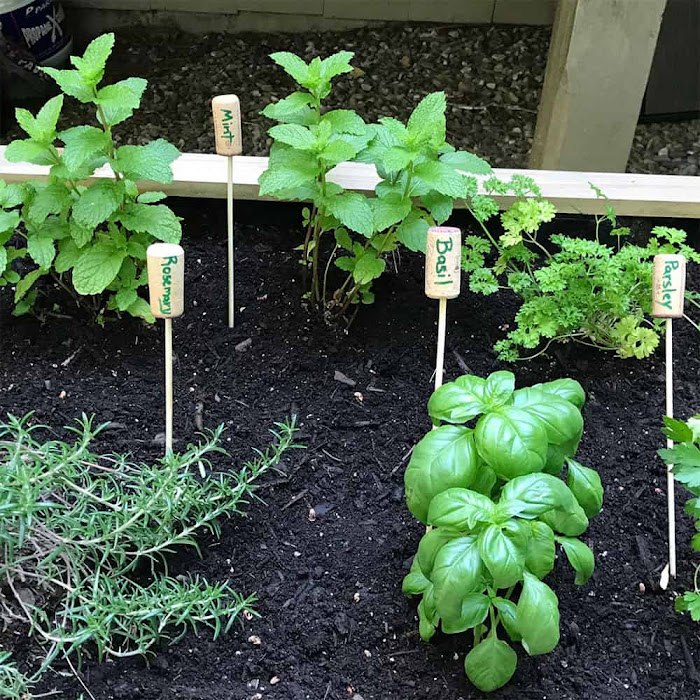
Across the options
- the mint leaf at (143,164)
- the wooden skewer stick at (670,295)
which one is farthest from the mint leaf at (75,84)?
the wooden skewer stick at (670,295)

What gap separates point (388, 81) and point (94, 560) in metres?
2.07

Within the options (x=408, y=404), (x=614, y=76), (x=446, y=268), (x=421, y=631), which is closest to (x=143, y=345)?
(x=408, y=404)

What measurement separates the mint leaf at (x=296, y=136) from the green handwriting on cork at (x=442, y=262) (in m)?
0.30

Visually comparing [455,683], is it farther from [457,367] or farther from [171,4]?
[171,4]

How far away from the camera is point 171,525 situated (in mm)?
1351

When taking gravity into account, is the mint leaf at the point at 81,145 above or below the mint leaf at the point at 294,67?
below

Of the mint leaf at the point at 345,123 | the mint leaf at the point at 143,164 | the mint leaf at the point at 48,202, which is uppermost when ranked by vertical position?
the mint leaf at the point at 345,123

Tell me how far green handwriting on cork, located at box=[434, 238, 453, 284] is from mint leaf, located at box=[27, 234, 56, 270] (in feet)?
2.27

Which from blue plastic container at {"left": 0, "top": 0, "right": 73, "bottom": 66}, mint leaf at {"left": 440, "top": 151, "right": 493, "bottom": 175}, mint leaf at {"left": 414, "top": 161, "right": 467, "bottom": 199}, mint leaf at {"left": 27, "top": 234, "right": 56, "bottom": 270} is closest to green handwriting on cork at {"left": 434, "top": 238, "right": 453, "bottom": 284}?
mint leaf at {"left": 414, "top": 161, "right": 467, "bottom": 199}

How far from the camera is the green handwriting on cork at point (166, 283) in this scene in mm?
1312

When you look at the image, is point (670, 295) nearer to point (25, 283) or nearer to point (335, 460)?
point (335, 460)

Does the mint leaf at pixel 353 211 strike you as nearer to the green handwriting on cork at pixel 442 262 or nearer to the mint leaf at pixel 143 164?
the green handwriting on cork at pixel 442 262

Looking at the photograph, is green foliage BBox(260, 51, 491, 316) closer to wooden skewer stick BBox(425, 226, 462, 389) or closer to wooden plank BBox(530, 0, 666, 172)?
wooden skewer stick BBox(425, 226, 462, 389)

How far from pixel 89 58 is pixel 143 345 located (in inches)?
21.6
